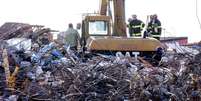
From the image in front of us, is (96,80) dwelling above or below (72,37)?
below

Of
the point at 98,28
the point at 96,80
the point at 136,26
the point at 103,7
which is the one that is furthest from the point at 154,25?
the point at 96,80

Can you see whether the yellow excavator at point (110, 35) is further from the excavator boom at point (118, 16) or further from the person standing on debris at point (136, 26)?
the person standing on debris at point (136, 26)

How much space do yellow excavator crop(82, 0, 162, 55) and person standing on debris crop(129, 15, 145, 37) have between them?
46cm

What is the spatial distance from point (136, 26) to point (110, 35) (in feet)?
4.56

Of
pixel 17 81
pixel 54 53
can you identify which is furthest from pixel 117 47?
pixel 17 81

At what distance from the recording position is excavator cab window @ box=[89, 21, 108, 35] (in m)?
16.1

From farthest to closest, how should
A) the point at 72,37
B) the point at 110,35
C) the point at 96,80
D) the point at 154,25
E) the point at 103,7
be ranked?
the point at 103,7, the point at 154,25, the point at 72,37, the point at 110,35, the point at 96,80

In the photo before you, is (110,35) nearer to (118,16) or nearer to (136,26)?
(118,16)

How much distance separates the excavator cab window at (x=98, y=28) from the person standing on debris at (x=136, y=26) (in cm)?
136

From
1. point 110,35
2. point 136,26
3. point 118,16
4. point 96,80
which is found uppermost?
point 118,16

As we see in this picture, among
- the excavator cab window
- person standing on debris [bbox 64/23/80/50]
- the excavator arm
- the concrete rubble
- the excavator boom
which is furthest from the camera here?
the excavator arm

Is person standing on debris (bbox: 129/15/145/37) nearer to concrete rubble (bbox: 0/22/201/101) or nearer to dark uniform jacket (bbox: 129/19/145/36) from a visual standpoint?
dark uniform jacket (bbox: 129/19/145/36)

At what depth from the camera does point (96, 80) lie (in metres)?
10.9

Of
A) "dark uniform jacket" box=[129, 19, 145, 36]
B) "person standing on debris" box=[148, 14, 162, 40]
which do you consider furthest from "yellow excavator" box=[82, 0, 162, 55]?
"person standing on debris" box=[148, 14, 162, 40]
